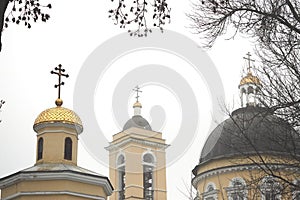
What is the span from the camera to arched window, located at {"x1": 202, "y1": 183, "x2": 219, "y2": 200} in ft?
81.9

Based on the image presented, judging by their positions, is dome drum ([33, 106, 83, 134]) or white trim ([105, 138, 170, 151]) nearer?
dome drum ([33, 106, 83, 134])

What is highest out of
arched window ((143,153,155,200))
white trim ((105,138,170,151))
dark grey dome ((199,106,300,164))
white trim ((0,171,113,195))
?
white trim ((105,138,170,151))

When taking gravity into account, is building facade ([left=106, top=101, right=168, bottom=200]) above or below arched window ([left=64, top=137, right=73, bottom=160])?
above

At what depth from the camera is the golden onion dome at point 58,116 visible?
17.4 metres

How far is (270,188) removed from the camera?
1366 cm

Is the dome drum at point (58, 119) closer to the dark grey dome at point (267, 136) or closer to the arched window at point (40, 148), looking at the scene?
the arched window at point (40, 148)

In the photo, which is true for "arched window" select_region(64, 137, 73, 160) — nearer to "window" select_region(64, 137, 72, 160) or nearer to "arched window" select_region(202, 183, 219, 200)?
"window" select_region(64, 137, 72, 160)

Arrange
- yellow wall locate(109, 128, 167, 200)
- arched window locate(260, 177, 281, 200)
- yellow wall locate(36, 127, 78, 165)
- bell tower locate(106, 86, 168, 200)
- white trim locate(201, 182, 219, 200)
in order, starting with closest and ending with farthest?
1. arched window locate(260, 177, 281, 200)
2. yellow wall locate(36, 127, 78, 165)
3. white trim locate(201, 182, 219, 200)
4. yellow wall locate(109, 128, 167, 200)
5. bell tower locate(106, 86, 168, 200)

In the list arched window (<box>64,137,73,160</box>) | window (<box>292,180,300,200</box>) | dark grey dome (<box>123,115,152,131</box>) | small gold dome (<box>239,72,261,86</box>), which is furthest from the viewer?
dark grey dome (<box>123,115,152,131</box>)

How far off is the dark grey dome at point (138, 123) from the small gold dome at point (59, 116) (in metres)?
15.9

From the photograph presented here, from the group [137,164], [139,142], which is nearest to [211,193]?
[137,164]

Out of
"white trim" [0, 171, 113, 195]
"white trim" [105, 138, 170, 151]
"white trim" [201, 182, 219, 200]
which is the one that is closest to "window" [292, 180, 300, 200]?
"white trim" [0, 171, 113, 195]

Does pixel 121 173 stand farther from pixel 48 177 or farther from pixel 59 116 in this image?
pixel 48 177

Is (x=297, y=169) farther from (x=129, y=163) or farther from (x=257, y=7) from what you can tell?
(x=129, y=163)
